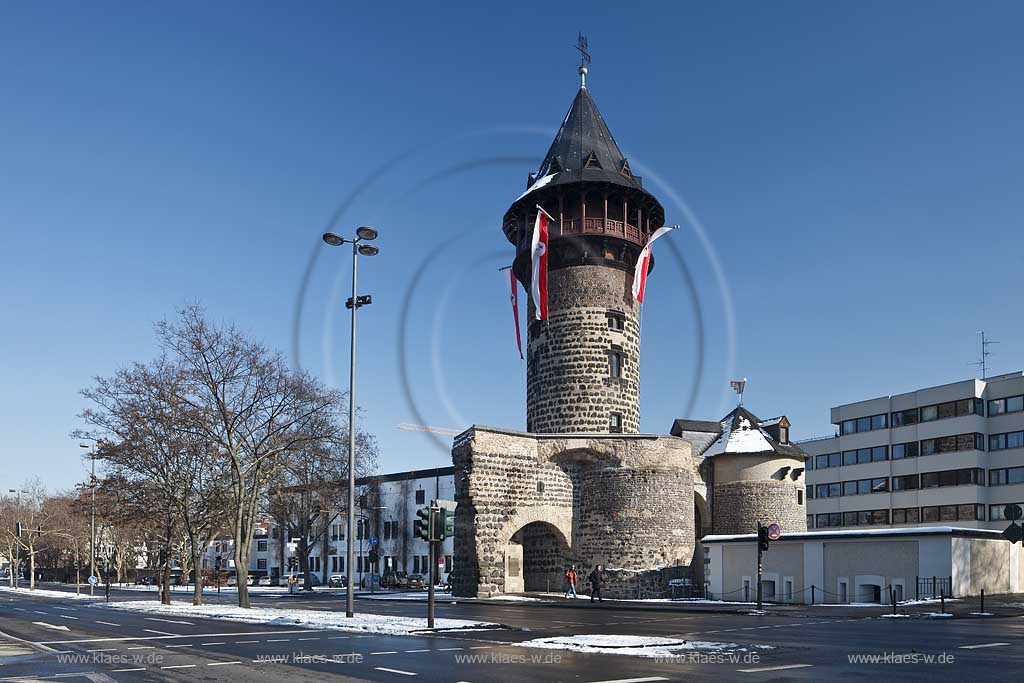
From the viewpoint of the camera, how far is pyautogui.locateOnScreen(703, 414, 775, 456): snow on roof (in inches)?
2216

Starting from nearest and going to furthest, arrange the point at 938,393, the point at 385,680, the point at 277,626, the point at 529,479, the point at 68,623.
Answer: the point at 385,680
the point at 277,626
the point at 68,623
the point at 529,479
the point at 938,393

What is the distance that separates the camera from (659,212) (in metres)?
57.3

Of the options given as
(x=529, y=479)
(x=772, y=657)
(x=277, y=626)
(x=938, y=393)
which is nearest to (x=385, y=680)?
(x=772, y=657)

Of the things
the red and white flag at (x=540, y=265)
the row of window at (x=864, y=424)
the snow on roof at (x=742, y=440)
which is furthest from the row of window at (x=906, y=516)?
the red and white flag at (x=540, y=265)

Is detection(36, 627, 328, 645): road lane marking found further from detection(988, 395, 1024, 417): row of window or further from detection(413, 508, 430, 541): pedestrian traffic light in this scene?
detection(988, 395, 1024, 417): row of window

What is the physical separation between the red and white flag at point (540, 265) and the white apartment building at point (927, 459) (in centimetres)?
4888

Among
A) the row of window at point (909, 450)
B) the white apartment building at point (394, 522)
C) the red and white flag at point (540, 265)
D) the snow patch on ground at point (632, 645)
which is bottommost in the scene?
the white apartment building at point (394, 522)

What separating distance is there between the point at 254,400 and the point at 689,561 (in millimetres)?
24633

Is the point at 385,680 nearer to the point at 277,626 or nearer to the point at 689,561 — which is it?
the point at 277,626

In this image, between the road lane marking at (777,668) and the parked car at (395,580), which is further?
the parked car at (395,580)

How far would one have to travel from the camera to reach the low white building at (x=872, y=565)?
1419 inches

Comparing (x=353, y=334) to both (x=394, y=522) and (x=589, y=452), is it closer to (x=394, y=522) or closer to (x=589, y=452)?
(x=589, y=452)

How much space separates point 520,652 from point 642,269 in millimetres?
37368

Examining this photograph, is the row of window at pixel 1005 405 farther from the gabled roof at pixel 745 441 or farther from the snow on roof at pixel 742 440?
the snow on roof at pixel 742 440
